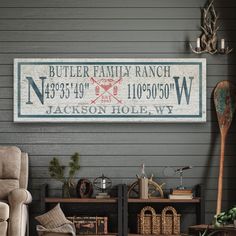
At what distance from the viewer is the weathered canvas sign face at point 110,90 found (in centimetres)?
742

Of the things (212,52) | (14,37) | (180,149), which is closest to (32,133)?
(14,37)

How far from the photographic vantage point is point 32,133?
24.4 ft

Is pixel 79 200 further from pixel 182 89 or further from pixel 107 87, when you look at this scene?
pixel 182 89

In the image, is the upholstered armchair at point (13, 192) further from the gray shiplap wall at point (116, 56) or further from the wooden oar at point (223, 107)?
the wooden oar at point (223, 107)

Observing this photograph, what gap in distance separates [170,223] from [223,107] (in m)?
1.29

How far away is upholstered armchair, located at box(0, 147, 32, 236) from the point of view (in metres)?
6.43

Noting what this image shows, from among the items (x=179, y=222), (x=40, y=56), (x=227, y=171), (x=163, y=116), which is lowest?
(x=179, y=222)

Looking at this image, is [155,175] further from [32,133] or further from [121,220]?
[32,133]

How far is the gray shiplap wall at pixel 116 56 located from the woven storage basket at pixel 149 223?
0.46m

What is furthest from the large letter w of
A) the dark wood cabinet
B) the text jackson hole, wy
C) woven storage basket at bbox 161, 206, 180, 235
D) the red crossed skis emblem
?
woven storage basket at bbox 161, 206, 180, 235

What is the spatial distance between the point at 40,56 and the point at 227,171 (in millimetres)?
2232

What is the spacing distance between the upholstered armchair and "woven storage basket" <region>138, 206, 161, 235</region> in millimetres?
1091

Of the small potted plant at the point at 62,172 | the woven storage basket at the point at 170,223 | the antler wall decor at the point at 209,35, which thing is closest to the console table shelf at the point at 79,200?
the small potted plant at the point at 62,172

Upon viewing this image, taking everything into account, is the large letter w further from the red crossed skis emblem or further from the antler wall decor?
the red crossed skis emblem
